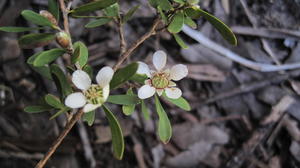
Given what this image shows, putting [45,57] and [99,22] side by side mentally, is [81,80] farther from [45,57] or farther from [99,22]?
[99,22]

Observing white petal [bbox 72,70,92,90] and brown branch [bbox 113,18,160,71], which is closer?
white petal [bbox 72,70,92,90]

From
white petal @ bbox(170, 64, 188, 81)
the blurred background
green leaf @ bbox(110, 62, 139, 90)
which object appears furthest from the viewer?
the blurred background

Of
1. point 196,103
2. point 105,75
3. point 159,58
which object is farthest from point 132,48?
point 196,103

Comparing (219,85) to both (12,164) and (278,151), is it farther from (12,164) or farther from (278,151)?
(12,164)

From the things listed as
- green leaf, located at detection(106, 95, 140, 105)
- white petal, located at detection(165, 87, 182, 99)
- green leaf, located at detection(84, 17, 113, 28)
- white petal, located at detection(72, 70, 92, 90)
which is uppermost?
green leaf, located at detection(84, 17, 113, 28)

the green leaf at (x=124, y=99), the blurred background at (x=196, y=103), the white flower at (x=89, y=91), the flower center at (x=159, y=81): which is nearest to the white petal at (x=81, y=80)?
the white flower at (x=89, y=91)

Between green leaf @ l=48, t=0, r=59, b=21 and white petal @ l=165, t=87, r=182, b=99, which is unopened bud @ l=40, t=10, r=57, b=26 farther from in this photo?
white petal @ l=165, t=87, r=182, b=99

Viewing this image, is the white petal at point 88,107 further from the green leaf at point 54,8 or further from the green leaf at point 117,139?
the green leaf at point 54,8

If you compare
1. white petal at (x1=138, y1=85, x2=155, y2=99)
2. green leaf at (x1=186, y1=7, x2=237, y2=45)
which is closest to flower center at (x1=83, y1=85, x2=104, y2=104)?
white petal at (x1=138, y1=85, x2=155, y2=99)
